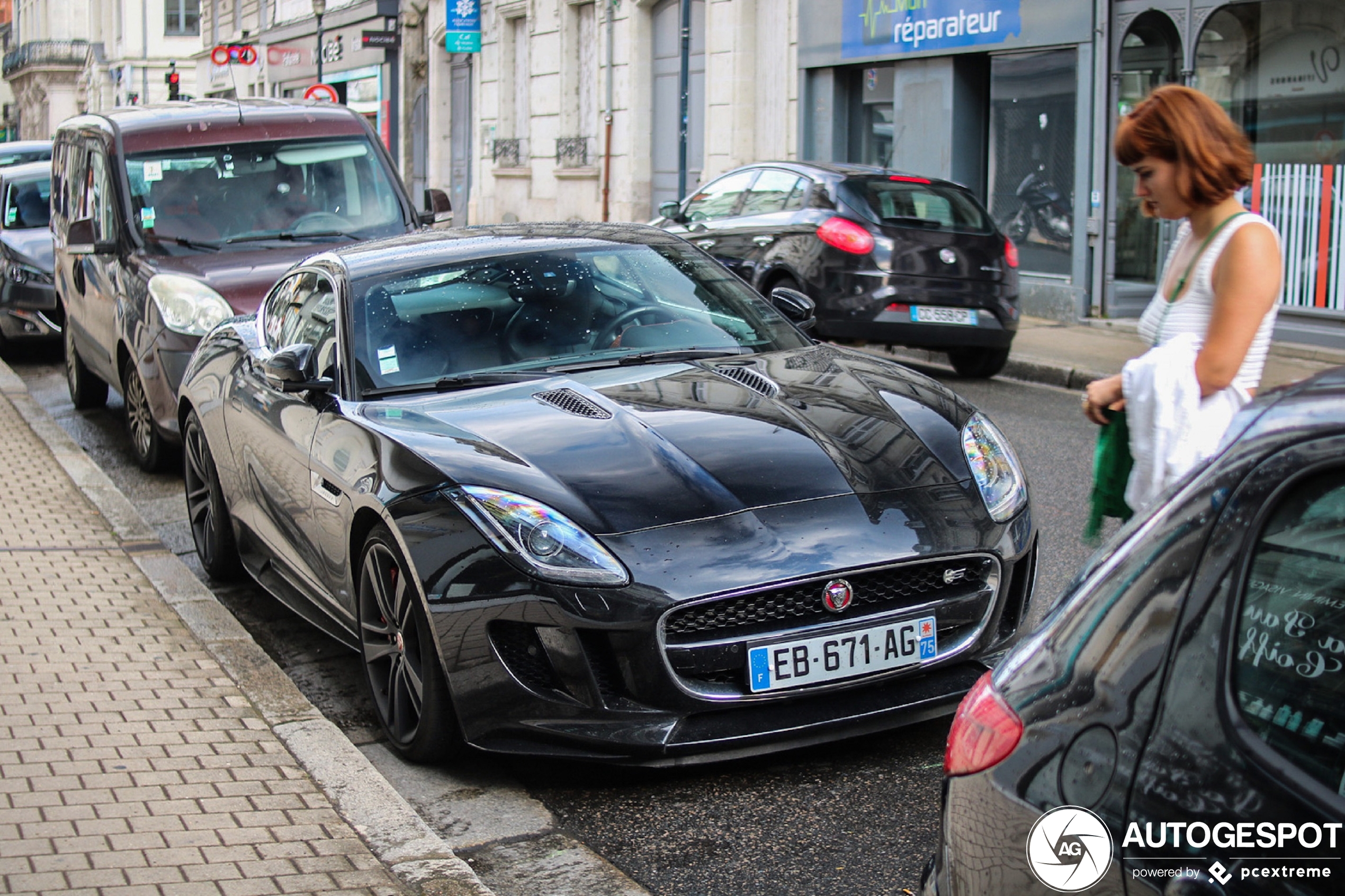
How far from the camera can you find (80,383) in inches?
446

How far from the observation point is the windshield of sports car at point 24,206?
15.0 metres

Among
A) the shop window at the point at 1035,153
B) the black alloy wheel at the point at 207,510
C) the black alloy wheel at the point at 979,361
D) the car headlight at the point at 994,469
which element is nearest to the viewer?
the car headlight at the point at 994,469

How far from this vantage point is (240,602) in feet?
21.3

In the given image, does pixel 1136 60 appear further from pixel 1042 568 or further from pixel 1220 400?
pixel 1220 400

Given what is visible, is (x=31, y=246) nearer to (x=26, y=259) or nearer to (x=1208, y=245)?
(x=26, y=259)

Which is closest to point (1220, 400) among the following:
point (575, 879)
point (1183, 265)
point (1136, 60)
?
point (1183, 265)

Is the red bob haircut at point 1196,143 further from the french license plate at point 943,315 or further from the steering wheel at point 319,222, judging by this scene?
the french license plate at point 943,315

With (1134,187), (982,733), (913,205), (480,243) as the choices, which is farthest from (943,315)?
(982,733)

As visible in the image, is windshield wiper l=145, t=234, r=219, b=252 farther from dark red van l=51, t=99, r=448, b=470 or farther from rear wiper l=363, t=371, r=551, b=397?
rear wiper l=363, t=371, r=551, b=397

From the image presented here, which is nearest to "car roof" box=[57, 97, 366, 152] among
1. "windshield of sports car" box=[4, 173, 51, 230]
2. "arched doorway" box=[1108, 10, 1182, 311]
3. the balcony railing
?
"windshield of sports car" box=[4, 173, 51, 230]

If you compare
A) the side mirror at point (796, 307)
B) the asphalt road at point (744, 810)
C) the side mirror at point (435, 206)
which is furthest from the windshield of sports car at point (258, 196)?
the asphalt road at point (744, 810)

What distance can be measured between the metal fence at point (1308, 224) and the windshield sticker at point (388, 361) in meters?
10.1

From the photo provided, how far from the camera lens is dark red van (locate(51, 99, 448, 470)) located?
8.99 meters

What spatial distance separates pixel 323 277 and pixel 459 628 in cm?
218
